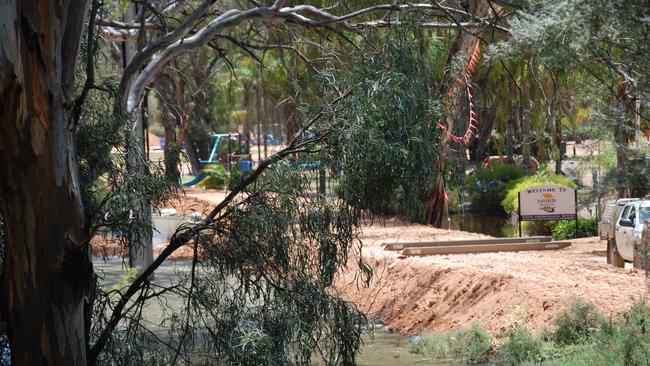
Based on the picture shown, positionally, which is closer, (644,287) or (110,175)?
(110,175)

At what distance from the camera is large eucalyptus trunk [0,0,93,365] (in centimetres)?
1030

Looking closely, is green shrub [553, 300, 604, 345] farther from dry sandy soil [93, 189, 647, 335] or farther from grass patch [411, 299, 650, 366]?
dry sandy soil [93, 189, 647, 335]

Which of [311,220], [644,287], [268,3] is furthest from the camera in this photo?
[268,3]

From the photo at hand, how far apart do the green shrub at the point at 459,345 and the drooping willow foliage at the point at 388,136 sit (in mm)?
5318

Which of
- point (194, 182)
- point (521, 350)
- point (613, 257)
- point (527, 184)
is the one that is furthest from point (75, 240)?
point (194, 182)

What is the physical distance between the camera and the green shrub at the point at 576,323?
14867mm

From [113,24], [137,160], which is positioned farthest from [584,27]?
[113,24]

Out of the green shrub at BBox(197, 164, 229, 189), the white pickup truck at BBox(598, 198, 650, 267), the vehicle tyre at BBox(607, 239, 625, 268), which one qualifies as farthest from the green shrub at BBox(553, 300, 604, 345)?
the green shrub at BBox(197, 164, 229, 189)

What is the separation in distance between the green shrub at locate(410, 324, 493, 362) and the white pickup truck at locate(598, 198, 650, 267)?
4054mm

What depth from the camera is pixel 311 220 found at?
1121 centimetres

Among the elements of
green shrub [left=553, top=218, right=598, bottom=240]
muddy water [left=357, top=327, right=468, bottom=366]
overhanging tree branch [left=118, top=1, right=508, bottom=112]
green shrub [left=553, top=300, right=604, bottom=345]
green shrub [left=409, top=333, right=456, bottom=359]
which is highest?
overhanging tree branch [left=118, top=1, right=508, bottom=112]

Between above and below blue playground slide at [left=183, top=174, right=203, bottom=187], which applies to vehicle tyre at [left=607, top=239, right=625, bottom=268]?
below

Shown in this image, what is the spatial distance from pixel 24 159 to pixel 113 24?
899 cm

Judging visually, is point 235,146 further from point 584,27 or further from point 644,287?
point 584,27
